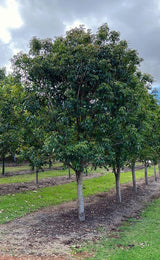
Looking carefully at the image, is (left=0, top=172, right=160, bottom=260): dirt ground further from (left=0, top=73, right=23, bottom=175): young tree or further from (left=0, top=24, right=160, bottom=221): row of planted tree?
(left=0, top=73, right=23, bottom=175): young tree

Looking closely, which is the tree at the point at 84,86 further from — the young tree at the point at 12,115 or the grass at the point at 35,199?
the grass at the point at 35,199

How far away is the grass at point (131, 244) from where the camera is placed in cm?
580

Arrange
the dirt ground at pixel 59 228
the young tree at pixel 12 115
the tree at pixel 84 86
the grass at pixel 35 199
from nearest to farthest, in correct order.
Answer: the dirt ground at pixel 59 228
the tree at pixel 84 86
the young tree at pixel 12 115
the grass at pixel 35 199

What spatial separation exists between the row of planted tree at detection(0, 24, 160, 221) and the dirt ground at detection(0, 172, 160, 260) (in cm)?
103

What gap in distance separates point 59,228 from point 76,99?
16.1 feet

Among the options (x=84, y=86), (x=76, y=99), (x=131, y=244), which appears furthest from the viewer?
(x=84, y=86)

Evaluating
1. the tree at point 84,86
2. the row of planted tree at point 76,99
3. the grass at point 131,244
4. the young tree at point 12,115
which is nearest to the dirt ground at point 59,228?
the grass at point 131,244

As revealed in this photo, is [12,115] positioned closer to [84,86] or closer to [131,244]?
[84,86]

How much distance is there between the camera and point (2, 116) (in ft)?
29.3

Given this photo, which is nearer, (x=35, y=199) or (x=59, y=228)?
(x=59, y=228)

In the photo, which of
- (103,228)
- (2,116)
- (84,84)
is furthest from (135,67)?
(103,228)

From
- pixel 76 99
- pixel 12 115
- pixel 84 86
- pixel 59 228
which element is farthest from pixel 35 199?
pixel 84 86

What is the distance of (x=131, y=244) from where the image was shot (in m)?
6.63

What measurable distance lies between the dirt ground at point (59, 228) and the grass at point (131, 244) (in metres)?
0.47
